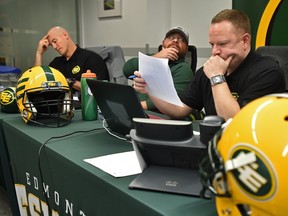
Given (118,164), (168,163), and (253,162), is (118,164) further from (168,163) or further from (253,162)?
(253,162)

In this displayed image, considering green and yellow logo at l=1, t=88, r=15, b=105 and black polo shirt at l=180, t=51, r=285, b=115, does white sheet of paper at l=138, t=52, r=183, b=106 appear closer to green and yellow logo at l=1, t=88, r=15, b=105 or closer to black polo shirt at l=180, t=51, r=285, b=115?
black polo shirt at l=180, t=51, r=285, b=115

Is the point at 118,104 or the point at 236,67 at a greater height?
the point at 236,67

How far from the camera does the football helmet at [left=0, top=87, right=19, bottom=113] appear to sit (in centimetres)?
193

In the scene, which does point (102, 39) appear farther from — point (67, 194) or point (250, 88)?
point (67, 194)

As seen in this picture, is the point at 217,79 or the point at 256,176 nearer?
the point at 256,176

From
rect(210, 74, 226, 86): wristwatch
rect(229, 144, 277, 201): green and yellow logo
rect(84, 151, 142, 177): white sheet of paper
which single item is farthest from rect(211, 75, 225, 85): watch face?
rect(229, 144, 277, 201): green and yellow logo

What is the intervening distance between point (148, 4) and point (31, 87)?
212 cm

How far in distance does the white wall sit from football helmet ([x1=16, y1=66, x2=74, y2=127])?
1.79 metres

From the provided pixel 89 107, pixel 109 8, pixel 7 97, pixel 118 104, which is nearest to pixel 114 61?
pixel 109 8

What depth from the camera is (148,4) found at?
343cm

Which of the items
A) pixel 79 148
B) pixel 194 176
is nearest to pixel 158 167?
pixel 194 176

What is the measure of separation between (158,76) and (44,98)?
0.62 metres

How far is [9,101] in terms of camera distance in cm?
193

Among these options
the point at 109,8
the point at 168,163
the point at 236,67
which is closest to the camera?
the point at 168,163
